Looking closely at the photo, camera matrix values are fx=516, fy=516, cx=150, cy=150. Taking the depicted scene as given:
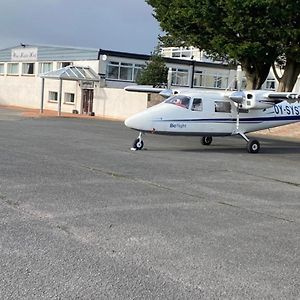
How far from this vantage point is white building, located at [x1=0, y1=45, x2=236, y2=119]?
44.5 meters

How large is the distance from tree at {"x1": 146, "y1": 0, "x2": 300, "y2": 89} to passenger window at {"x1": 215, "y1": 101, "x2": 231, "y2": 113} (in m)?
9.87

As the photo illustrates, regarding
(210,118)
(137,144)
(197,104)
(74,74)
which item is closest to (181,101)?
(197,104)

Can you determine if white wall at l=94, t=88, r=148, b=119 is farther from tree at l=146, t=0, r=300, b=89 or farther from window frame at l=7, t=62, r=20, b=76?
window frame at l=7, t=62, r=20, b=76

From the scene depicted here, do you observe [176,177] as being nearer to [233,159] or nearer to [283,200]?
[283,200]

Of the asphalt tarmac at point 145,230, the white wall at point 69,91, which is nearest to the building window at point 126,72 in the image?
the white wall at point 69,91

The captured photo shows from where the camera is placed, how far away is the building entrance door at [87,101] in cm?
4741

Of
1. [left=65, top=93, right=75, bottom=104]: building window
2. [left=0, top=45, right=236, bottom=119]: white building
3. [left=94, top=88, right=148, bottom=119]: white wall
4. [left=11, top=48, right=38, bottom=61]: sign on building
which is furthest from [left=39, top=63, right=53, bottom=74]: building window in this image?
[left=94, top=88, right=148, bottom=119]: white wall

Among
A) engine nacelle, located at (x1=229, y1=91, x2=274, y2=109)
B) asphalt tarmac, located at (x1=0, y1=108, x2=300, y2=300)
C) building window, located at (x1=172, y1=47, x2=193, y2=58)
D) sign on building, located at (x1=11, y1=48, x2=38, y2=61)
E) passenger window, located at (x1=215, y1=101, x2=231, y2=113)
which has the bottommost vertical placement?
asphalt tarmac, located at (x1=0, y1=108, x2=300, y2=300)

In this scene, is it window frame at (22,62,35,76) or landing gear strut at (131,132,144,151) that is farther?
window frame at (22,62,35,76)

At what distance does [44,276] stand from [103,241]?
1421 mm

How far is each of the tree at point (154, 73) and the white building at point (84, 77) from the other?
1.13m

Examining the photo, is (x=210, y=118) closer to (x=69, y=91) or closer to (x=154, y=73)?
(x=154, y=73)

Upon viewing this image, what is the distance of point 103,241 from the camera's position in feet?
21.1

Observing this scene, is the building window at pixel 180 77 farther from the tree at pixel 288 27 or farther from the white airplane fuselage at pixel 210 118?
the white airplane fuselage at pixel 210 118
